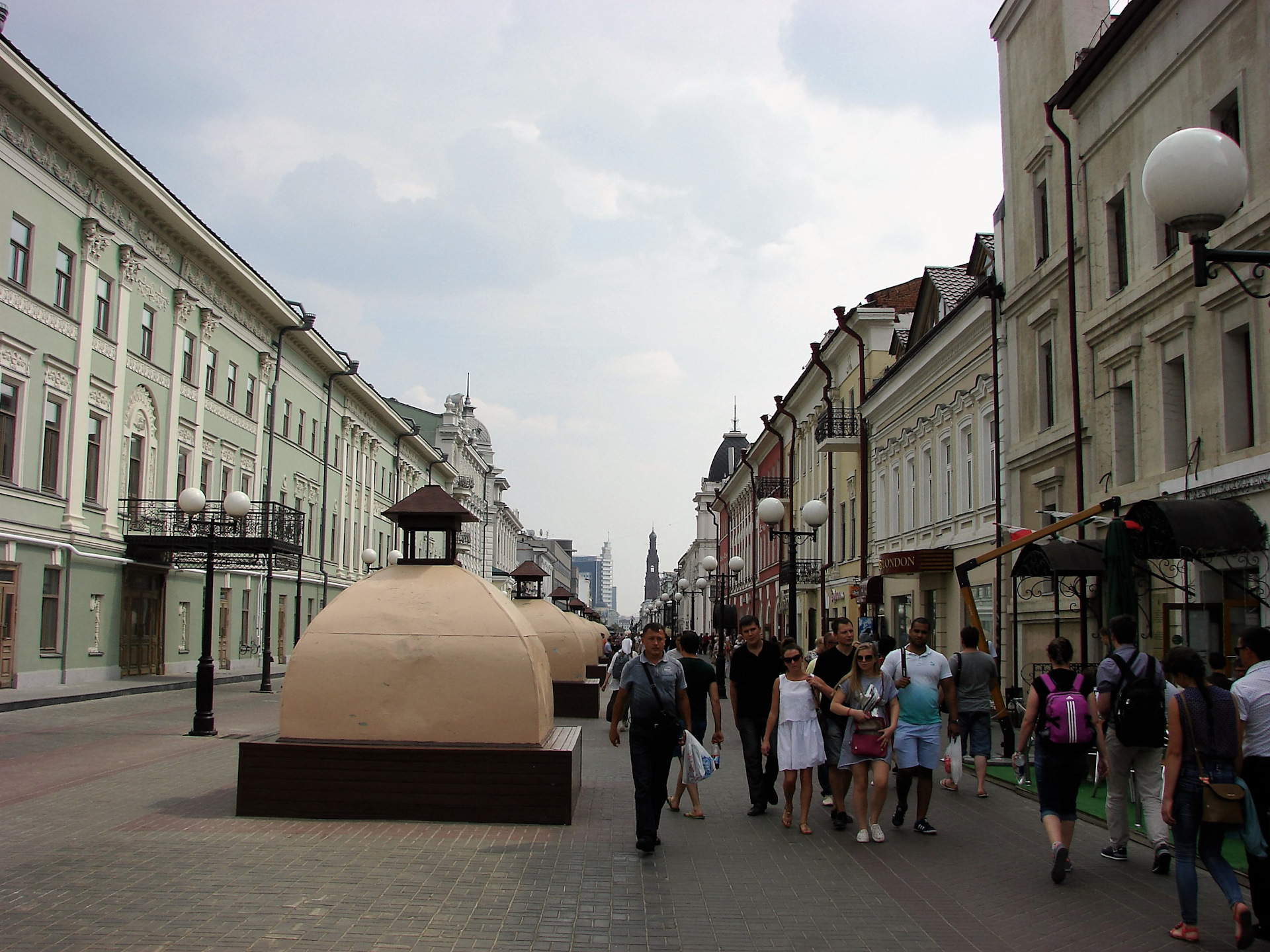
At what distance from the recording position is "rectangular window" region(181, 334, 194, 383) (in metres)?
31.7

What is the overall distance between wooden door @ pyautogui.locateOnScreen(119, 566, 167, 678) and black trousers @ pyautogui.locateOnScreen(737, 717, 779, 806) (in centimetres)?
2145

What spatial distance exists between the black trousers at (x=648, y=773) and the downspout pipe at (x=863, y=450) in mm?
24635

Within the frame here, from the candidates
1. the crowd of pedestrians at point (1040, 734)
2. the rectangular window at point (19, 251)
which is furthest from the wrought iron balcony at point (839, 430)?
the crowd of pedestrians at point (1040, 734)

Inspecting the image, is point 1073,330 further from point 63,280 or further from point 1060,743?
point 63,280

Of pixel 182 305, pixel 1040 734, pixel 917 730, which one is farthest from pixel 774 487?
pixel 1040 734

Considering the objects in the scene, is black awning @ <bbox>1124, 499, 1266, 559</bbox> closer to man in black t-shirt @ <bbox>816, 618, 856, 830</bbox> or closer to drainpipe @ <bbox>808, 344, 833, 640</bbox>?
man in black t-shirt @ <bbox>816, 618, 856, 830</bbox>

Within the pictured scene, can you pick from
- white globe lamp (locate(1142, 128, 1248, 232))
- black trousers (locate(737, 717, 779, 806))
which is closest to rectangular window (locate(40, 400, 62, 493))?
black trousers (locate(737, 717, 779, 806))

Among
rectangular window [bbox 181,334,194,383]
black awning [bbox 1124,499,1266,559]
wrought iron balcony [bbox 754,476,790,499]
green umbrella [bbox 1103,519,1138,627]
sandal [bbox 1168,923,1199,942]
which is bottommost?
sandal [bbox 1168,923,1199,942]

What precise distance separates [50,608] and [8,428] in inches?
157

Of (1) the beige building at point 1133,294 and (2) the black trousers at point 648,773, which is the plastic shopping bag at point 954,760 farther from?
(2) the black trousers at point 648,773

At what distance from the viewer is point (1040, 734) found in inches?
318

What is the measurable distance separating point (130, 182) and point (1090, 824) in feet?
82.4

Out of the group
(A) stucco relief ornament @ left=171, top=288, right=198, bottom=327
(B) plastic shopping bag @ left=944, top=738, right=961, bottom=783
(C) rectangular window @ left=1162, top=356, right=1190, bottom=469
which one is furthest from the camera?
(A) stucco relief ornament @ left=171, top=288, right=198, bottom=327

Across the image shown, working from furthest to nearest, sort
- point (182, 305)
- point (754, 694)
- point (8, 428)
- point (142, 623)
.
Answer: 1. point (182, 305)
2. point (142, 623)
3. point (8, 428)
4. point (754, 694)
